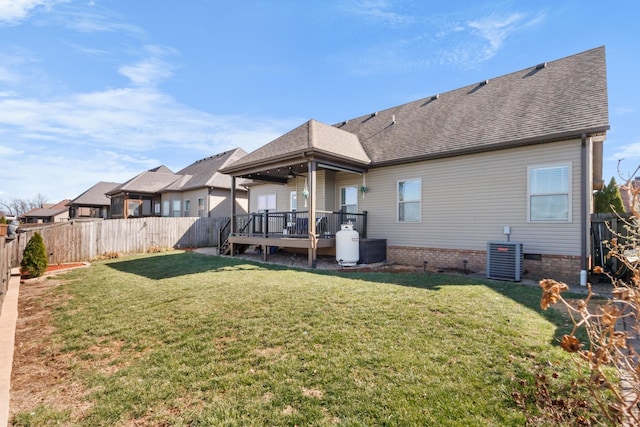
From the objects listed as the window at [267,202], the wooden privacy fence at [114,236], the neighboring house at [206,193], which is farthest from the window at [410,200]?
the neighboring house at [206,193]

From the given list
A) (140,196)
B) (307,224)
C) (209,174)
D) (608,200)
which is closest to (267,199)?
(307,224)

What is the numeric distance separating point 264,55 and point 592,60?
1113 centimetres

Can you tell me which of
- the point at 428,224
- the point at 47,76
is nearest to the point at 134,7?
the point at 47,76

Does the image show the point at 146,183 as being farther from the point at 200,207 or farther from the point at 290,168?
the point at 290,168

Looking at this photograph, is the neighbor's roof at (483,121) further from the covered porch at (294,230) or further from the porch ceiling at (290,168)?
the covered porch at (294,230)

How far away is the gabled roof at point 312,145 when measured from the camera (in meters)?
10.4

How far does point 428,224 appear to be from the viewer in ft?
33.9

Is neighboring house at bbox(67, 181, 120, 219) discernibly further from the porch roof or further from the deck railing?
the porch roof

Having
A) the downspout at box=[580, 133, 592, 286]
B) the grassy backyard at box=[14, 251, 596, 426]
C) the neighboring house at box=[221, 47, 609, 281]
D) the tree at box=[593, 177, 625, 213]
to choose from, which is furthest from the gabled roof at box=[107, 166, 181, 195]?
the tree at box=[593, 177, 625, 213]

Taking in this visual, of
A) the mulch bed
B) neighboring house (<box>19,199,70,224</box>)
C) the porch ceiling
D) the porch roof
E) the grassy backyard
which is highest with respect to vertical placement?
the porch roof

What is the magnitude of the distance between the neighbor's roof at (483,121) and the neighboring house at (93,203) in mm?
28942

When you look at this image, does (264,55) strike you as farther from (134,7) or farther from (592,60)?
(592,60)

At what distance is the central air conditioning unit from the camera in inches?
307

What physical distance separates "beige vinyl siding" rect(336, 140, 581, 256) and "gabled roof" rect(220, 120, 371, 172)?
1385 mm
